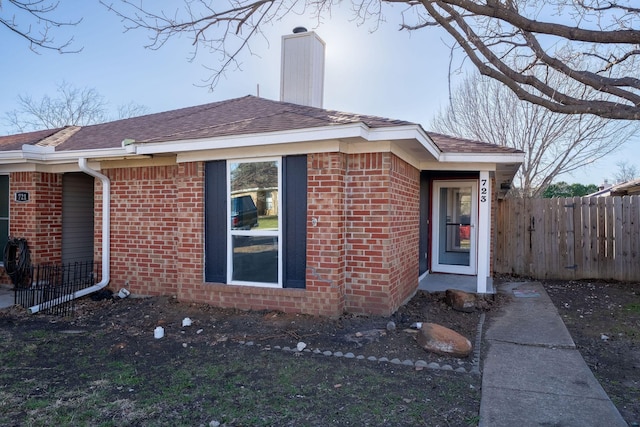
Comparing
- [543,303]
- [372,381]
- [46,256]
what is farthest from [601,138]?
[46,256]

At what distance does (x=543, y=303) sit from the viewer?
7.46m

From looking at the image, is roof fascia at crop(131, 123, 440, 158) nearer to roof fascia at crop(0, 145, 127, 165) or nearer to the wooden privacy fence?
roof fascia at crop(0, 145, 127, 165)

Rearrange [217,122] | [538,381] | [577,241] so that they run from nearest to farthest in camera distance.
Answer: [538,381], [217,122], [577,241]

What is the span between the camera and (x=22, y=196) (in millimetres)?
8359

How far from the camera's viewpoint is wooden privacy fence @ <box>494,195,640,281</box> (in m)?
9.44

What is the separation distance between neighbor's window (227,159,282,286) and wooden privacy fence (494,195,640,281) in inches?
257

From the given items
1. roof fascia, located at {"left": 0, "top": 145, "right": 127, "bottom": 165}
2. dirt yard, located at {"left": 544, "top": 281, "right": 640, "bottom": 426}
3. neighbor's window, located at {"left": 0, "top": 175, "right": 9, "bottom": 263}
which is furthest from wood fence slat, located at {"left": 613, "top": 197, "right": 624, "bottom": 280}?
neighbor's window, located at {"left": 0, "top": 175, "right": 9, "bottom": 263}

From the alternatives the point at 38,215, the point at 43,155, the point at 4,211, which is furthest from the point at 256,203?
the point at 4,211

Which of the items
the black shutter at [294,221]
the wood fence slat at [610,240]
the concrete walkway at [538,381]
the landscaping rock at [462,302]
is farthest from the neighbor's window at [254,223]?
the wood fence slat at [610,240]

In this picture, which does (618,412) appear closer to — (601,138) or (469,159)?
(469,159)

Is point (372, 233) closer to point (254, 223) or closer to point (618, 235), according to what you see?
point (254, 223)

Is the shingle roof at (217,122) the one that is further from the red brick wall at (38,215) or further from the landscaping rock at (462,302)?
the landscaping rock at (462,302)

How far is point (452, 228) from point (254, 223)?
5.36 meters

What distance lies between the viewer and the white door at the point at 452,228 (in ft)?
32.1
